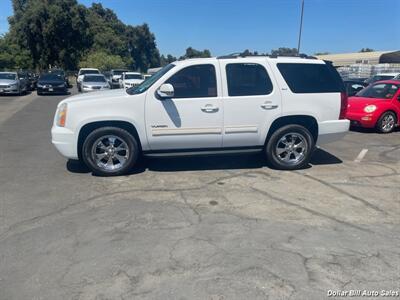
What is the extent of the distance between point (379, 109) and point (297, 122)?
206 inches

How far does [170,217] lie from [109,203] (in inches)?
36.9

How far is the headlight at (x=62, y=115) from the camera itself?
570cm

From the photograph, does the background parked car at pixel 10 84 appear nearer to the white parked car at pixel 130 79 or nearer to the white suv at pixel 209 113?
the white parked car at pixel 130 79

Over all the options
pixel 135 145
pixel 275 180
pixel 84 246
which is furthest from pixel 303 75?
pixel 84 246

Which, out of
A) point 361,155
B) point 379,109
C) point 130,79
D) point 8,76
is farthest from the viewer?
point 130,79

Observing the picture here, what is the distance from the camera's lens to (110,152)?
19.3 ft

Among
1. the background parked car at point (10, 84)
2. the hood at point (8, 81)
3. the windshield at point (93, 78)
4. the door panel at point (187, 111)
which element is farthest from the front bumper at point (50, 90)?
the door panel at point (187, 111)

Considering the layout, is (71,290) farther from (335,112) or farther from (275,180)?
(335,112)

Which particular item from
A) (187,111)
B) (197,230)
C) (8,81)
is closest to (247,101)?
(187,111)

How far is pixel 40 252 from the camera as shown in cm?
355

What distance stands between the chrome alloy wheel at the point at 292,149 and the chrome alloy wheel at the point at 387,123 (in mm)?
5368

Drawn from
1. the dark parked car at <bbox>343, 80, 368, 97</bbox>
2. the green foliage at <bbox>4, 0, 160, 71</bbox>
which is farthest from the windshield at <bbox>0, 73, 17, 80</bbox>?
the green foliage at <bbox>4, 0, 160, 71</bbox>

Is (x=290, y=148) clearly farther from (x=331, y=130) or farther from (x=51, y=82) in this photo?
(x=51, y=82)

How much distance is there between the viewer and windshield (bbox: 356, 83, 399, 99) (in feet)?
35.4
